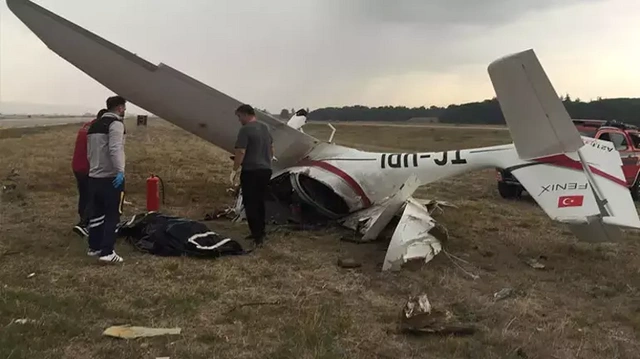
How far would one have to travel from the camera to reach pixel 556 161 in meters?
6.50

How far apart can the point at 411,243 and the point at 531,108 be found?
2.00m

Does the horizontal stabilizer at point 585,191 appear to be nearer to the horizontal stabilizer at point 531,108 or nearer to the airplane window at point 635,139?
the horizontal stabilizer at point 531,108

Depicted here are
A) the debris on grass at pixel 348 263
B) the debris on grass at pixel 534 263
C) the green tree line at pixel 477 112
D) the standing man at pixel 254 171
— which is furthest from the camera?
the green tree line at pixel 477 112

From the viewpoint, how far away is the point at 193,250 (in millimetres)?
6680

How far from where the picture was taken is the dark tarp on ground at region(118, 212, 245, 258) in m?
6.72

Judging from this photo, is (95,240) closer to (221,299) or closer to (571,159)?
(221,299)

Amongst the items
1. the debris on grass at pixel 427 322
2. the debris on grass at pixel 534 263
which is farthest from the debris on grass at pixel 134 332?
the debris on grass at pixel 534 263

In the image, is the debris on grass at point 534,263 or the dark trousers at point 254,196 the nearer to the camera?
the debris on grass at point 534,263

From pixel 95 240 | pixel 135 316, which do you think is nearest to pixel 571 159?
pixel 135 316

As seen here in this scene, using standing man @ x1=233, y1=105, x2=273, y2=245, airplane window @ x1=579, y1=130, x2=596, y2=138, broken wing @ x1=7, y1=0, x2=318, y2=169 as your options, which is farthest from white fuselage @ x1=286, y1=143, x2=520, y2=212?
airplane window @ x1=579, y1=130, x2=596, y2=138

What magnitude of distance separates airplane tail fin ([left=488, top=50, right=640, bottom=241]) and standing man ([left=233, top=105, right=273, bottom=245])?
3.11 m

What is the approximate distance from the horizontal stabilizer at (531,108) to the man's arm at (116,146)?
13.8 ft

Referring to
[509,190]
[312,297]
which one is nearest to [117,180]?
[312,297]

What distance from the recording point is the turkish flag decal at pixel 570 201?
20.5 ft
